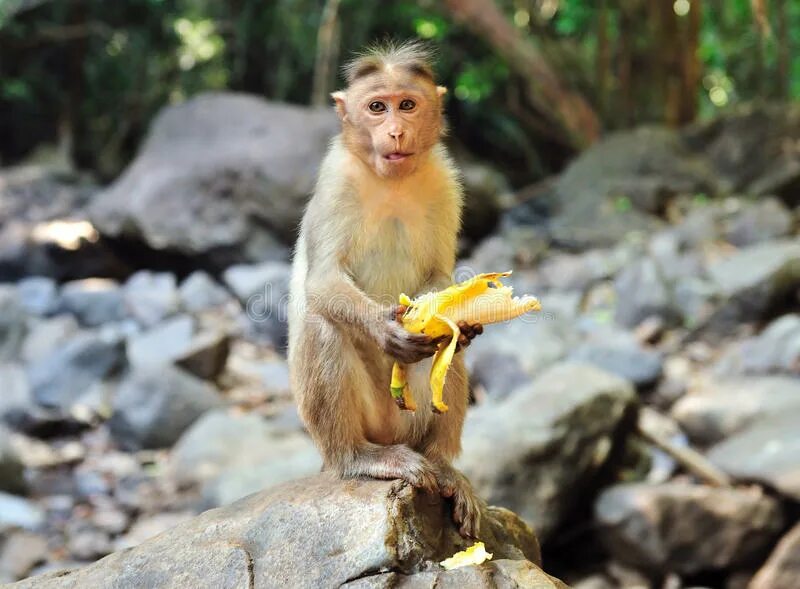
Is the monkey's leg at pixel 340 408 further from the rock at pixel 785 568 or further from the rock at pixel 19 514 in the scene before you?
the rock at pixel 19 514

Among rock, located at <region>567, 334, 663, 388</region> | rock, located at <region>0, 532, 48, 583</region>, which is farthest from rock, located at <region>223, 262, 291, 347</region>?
rock, located at <region>0, 532, 48, 583</region>

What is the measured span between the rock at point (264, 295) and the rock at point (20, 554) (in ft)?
15.5

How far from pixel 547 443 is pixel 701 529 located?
4.37ft

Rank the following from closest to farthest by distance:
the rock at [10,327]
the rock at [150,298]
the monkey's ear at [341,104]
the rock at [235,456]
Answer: the monkey's ear at [341,104], the rock at [235,456], the rock at [10,327], the rock at [150,298]

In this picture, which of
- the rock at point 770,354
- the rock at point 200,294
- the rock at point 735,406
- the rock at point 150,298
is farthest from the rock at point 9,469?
the rock at point 770,354

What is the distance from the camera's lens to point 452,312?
389 cm

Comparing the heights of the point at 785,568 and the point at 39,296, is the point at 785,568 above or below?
above

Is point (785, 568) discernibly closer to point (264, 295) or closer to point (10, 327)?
point (264, 295)

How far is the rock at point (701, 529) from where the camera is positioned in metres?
6.86

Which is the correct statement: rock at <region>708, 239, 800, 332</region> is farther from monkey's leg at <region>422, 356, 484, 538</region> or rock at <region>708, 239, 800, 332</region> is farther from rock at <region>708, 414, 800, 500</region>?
monkey's leg at <region>422, 356, 484, 538</region>

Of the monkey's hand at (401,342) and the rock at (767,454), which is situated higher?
the monkey's hand at (401,342)

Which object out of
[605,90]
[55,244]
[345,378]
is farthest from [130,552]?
[605,90]

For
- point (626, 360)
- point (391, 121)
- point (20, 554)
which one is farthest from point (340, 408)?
point (626, 360)

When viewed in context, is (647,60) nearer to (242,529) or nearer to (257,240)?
(257,240)
